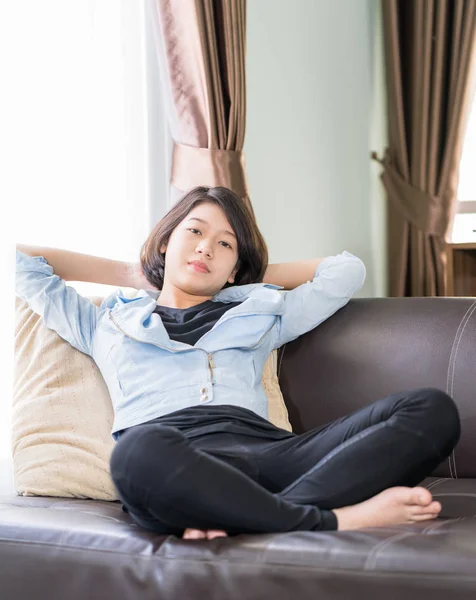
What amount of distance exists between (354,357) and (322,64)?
5.83ft

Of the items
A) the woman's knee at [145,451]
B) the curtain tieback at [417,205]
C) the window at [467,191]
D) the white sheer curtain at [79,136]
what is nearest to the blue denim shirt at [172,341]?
the white sheer curtain at [79,136]

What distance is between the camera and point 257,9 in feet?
9.75

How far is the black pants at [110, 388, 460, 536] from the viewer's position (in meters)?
1.24

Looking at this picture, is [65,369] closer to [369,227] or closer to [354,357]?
[354,357]

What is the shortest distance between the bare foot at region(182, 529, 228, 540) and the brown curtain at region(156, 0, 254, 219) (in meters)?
1.32

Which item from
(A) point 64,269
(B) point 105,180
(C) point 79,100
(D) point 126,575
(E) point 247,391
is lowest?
(D) point 126,575

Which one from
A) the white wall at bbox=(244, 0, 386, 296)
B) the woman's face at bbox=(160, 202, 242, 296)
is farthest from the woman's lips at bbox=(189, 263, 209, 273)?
the white wall at bbox=(244, 0, 386, 296)

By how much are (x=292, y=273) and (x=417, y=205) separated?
4.87 ft

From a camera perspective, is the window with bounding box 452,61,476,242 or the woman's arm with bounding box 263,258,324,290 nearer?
the woman's arm with bounding box 263,258,324,290

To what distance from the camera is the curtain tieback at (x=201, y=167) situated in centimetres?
240

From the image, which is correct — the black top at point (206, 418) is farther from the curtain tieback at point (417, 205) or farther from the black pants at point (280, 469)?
the curtain tieback at point (417, 205)

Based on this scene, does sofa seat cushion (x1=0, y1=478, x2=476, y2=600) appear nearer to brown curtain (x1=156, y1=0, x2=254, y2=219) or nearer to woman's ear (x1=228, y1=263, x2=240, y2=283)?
woman's ear (x1=228, y1=263, x2=240, y2=283)

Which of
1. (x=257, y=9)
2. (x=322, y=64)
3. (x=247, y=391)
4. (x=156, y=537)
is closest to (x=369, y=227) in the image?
(x=322, y=64)

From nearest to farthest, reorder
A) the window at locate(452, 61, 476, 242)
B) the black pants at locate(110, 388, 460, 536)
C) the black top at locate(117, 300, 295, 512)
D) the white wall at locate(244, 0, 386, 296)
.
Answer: the black pants at locate(110, 388, 460, 536), the black top at locate(117, 300, 295, 512), the white wall at locate(244, 0, 386, 296), the window at locate(452, 61, 476, 242)
